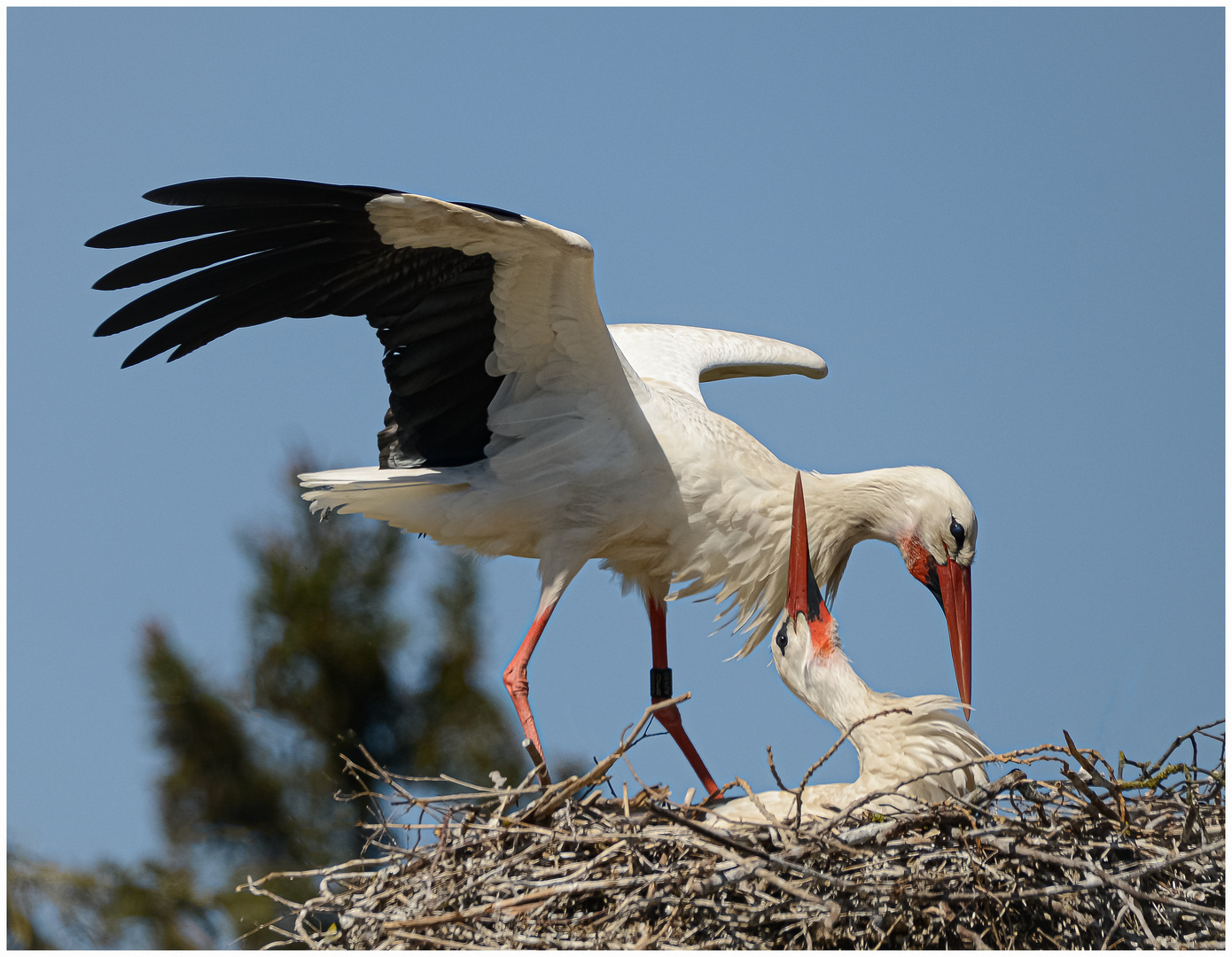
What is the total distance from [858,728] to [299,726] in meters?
3.88

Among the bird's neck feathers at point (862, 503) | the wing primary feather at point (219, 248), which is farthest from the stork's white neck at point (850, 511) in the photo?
the wing primary feather at point (219, 248)

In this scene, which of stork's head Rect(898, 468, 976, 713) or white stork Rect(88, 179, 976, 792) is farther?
stork's head Rect(898, 468, 976, 713)

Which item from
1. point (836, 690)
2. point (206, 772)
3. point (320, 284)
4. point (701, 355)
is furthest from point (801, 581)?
point (206, 772)

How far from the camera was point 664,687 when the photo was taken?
4.06m

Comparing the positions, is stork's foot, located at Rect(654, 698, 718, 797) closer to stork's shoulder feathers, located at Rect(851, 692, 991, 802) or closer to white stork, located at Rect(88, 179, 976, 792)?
white stork, located at Rect(88, 179, 976, 792)

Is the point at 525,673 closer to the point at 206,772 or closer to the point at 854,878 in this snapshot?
the point at 854,878

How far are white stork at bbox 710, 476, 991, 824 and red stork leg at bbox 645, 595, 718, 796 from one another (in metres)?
0.74

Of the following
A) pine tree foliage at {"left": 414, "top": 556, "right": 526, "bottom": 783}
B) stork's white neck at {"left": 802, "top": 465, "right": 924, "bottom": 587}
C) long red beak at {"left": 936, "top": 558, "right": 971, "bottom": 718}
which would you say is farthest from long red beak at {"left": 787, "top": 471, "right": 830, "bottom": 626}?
pine tree foliage at {"left": 414, "top": 556, "right": 526, "bottom": 783}

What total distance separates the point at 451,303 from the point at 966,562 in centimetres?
151

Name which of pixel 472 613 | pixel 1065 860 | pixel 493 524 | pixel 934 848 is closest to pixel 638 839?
pixel 934 848

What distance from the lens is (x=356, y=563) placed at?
273 inches

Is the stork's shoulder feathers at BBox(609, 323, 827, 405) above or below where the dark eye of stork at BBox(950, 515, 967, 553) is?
above

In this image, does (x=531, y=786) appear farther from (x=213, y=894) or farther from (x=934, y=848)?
(x=213, y=894)

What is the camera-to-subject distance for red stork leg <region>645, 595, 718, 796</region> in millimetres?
3923
